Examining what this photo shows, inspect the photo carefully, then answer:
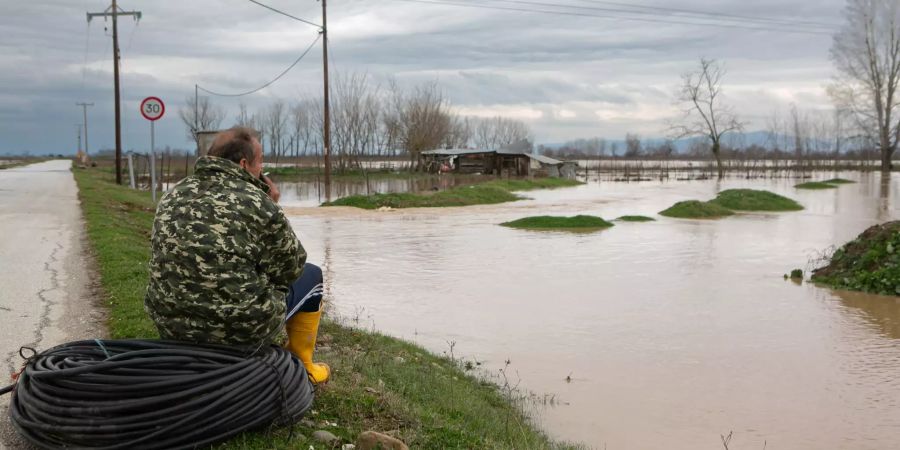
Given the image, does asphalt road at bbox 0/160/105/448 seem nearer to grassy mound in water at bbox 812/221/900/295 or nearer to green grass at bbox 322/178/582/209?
grassy mound in water at bbox 812/221/900/295

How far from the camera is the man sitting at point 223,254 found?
3.77 m

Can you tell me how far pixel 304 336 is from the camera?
4684 mm

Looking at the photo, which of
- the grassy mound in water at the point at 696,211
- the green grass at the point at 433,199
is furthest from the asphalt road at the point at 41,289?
the grassy mound in water at the point at 696,211

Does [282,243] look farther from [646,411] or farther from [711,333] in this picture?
[711,333]

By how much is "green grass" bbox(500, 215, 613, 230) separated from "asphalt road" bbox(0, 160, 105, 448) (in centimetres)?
1190

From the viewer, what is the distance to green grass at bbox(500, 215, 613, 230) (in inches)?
878

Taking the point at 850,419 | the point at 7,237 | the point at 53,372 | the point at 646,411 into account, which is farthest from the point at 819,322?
the point at 7,237

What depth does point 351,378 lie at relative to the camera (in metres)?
5.46

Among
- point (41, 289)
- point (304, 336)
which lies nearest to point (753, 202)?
point (41, 289)

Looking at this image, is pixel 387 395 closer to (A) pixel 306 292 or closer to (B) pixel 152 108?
(A) pixel 306 292

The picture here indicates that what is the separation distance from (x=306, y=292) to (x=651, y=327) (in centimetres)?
618

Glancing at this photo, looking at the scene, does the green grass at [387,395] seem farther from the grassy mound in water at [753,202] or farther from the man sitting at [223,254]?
the grassy mound in water at [753,202]

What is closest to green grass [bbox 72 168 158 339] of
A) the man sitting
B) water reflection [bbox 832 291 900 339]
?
the man sitting

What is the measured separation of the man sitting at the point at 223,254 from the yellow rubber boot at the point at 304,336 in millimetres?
505
